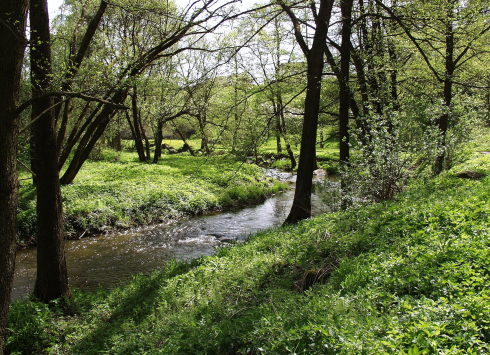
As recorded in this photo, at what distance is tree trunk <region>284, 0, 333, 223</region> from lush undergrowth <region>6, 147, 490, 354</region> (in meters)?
1.97

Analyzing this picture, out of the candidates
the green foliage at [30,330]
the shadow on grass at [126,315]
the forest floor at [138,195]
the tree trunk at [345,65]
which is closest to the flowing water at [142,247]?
the forest floor at [138,195]

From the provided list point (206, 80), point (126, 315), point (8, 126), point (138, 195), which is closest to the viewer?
point (8, 126)

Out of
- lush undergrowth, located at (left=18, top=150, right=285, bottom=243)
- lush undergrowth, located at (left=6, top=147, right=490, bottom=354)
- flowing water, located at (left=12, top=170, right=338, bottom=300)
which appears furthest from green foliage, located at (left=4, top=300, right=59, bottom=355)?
lush undergrowth, located at (left=18, top=150, right=285, bottom=243)

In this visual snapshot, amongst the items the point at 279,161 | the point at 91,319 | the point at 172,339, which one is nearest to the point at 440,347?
the point at 172,339

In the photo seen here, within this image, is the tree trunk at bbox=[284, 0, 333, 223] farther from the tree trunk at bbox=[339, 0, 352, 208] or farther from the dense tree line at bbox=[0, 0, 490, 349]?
the tree trunk at bbox=[339, 0, 352, 208]

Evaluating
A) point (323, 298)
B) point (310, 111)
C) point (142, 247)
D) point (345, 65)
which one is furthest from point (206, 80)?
point (323, 298)

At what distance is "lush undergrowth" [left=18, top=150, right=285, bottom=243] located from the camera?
34.6 feet

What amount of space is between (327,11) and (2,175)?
8539 mm

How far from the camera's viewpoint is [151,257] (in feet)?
28.6

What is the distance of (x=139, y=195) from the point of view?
→ 12.8 m

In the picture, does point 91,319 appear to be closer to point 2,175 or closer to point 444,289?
point 2,175

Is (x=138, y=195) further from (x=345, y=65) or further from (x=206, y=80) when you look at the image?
(x=345, y=65)

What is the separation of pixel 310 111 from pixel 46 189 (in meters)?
6.73

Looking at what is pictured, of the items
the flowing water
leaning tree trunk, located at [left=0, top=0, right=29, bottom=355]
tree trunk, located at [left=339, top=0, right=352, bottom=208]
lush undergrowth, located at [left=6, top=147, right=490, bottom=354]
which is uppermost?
tree trunk, located at [left=339, top=0, right=352, bottom=208]
